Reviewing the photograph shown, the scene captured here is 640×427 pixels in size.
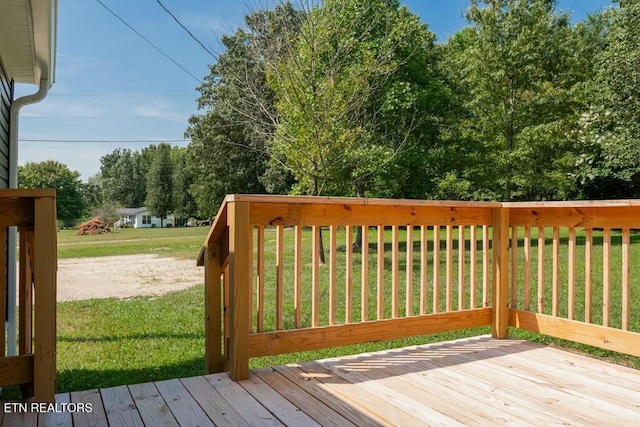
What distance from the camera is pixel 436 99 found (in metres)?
11.5

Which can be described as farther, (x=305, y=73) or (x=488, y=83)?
(x=488, y=83)

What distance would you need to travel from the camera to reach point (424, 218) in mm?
2953

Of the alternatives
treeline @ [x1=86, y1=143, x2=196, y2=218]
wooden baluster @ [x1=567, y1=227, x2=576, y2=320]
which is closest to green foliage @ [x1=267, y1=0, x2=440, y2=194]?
wooden baluster @ [x1=567, y1=227, x2=576, y2=320]

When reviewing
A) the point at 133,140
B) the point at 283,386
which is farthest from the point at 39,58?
the point at 133,140

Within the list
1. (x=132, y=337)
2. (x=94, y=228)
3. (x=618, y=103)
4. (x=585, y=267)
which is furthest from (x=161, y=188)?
(x=585, y=267)

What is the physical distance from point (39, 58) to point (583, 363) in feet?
15.1

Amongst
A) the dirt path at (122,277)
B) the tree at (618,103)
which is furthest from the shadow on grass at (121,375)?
the tree at (618,103)

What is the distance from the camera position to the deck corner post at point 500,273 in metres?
3.26

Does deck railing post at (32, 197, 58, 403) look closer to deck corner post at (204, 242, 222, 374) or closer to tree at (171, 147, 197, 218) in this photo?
deck corner post at (204, 242, 222, 374)

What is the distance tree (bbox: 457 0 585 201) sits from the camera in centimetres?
1217

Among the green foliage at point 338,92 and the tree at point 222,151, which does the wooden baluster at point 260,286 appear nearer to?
the green foliage at point 338,92

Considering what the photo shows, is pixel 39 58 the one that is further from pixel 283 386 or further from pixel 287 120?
pixel 287 120

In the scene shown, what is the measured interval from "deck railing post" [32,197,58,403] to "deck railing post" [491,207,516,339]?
2.75 metres

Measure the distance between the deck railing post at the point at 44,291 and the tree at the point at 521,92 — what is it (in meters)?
11.8
